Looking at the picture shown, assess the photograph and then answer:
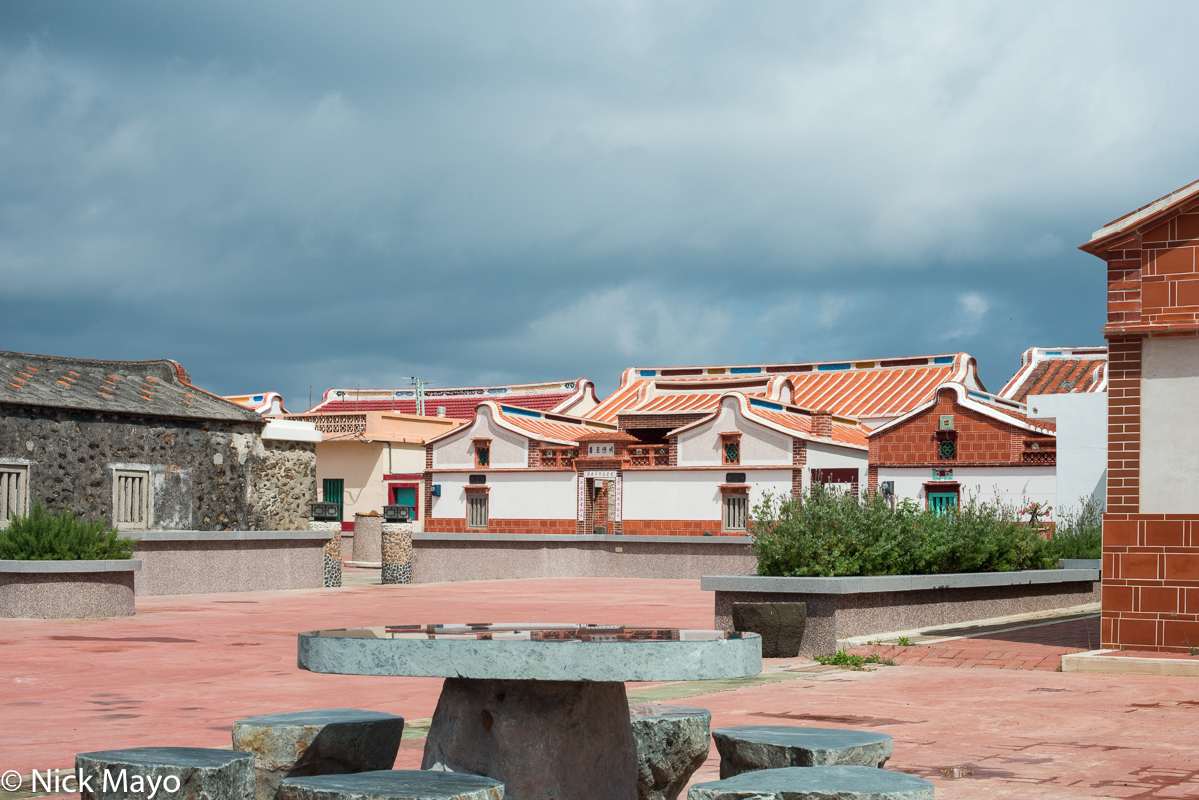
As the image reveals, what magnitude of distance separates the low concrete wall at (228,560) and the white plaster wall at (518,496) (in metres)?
15.5

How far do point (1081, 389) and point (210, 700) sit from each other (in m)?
32.4

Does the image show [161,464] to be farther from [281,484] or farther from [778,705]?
[778,705]

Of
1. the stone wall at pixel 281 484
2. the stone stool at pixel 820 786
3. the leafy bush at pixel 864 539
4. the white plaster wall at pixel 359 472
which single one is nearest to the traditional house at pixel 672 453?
the white plaster wall at pixel 359 472

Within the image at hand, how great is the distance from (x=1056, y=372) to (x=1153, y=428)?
29608 millimetres

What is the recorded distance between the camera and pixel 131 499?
936 inches

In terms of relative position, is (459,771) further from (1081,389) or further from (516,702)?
(1081,389)

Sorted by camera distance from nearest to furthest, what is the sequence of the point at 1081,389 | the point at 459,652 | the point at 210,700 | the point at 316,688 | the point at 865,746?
1. the point at 459,652
2. the point at 865,746
3. the point at 210,700
4. the point at 316,688
5. the point at 1081,389

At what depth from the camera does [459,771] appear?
4.83 meters

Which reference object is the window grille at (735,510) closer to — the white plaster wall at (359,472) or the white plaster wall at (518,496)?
the white plaster wall at (518,496)

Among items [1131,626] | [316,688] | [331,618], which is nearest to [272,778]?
[316,688]

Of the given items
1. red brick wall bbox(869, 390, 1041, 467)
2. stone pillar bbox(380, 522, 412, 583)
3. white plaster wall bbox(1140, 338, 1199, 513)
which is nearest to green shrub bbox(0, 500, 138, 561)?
stone pillar bbox(380, 522, 412, 583)

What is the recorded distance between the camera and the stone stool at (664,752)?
228 inches

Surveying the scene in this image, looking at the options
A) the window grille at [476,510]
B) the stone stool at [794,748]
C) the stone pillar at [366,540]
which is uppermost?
the stone stool at [794,748]

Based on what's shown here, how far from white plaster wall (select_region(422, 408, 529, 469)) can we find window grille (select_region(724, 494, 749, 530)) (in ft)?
24.5
